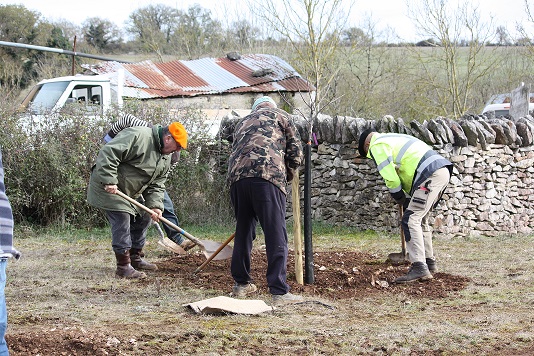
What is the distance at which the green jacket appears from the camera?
7.18 meters

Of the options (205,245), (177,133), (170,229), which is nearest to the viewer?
(177,133)

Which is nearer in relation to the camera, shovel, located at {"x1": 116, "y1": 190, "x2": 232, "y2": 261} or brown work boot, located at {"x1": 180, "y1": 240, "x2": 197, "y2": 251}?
shovel, located at {"x1": 116, "y1": 190, "x2": 232, "y2": 261}

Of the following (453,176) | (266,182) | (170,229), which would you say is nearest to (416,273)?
(266,182)

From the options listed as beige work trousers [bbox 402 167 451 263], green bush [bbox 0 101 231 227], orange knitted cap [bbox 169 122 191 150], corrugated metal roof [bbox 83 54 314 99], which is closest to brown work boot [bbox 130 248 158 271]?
orange knitted cap [bbox 169 122 191 150]

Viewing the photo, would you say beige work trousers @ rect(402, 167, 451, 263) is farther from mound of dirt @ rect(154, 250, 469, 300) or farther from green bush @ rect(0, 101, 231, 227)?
green bush @ rect(0, 101, 231, 227)

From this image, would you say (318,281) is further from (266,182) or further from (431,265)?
(266,182)

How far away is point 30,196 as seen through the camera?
11375 mm

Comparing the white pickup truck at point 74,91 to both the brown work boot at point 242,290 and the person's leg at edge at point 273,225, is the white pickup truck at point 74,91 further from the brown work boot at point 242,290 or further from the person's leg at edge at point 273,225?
the person's leg at edge at point 273,225

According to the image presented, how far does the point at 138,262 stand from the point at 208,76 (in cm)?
1528

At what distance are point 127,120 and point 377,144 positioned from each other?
9.87 feet

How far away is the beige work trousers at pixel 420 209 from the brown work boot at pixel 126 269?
286 cm

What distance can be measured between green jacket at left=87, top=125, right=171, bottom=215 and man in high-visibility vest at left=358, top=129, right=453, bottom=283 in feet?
7.53

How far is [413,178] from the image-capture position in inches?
298

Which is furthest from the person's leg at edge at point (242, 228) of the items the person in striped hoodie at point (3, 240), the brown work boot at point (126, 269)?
the person in striped hoodie at point (3, 240)
